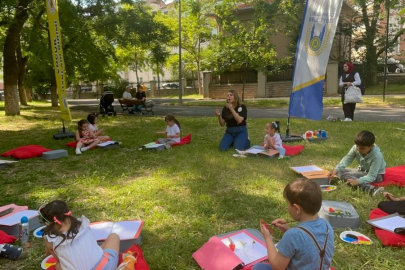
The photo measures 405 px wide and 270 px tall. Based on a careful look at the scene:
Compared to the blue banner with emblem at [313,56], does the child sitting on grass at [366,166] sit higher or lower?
lower

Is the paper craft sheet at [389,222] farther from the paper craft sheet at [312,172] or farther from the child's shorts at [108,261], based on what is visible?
the child's shorts at [108,261]

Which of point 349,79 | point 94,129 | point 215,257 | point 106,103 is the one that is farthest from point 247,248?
point 106,103

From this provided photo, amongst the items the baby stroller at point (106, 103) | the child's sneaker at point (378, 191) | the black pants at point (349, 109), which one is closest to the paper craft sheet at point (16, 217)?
the child's sneaker at point (378, 191)

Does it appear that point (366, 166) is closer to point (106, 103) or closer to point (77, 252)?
point (77, 252)

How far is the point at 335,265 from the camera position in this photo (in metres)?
→ 2.71

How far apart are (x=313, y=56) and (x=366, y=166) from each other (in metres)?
3.21

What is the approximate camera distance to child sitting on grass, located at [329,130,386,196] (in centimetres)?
421

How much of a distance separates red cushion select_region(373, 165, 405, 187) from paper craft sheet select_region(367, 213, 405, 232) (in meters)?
1.13

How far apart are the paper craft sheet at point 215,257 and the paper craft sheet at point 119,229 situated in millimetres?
639

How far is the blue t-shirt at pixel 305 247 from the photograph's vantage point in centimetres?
198

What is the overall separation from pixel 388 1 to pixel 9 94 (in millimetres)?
21984

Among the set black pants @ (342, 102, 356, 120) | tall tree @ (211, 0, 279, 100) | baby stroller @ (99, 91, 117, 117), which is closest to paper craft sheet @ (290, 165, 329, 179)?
black pants @ (342, 102, 356, 120)

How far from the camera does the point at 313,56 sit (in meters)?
6.98

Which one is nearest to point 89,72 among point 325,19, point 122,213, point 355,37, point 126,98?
point 126,98
